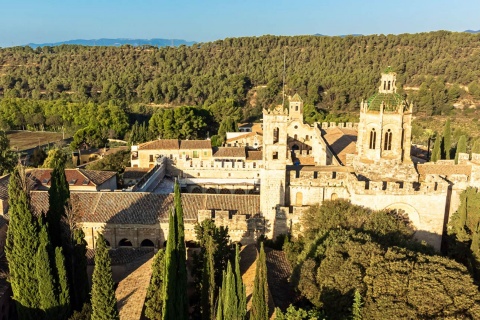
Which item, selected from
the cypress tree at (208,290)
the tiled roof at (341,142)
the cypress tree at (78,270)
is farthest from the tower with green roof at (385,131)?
the cypress tree at (78,270)

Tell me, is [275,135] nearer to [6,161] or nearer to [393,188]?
[393,188]

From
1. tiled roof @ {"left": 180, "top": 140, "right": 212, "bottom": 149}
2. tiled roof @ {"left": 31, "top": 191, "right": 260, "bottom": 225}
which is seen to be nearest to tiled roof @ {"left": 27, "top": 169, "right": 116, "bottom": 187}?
tiled roof @ {"left": 31, "top": 191, "right": 260, "bottom": 225}

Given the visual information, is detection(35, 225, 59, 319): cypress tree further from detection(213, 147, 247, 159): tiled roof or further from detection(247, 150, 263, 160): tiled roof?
detection(247, 150, 263, 160): tiled roof

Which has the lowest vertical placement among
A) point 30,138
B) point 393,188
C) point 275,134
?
point 30,138

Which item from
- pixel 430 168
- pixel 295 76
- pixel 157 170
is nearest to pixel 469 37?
pixel 295 76

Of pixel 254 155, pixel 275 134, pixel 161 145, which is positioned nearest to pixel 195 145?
pixel 161 145

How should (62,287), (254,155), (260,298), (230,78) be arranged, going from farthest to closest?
(230,78)
(254,155)
(62,287)
(260,298)

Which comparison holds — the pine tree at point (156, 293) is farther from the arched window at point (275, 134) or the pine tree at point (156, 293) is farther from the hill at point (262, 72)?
the hill at point (262, 72)
